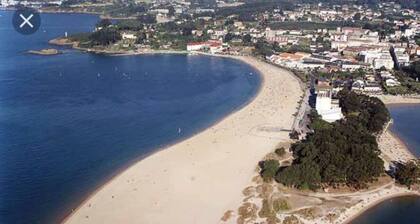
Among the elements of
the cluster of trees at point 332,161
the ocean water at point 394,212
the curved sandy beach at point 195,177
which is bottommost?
the ocean water at point 394,212

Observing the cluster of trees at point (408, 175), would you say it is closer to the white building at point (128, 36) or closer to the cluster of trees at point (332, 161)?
the cluster of trees at point (332, 161)

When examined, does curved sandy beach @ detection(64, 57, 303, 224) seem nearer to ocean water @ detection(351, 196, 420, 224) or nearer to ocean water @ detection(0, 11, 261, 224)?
ocean water @ detection(0, 11, 261, 224)

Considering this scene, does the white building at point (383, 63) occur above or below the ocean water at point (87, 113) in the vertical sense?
above

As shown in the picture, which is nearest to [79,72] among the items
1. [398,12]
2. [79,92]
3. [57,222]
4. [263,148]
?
[79,92]

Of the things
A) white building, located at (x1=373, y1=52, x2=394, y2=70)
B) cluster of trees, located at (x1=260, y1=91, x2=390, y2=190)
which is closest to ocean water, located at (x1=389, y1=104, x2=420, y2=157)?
cluster of trees, located at (x1=260, y1=91, x2=390, y2=190)

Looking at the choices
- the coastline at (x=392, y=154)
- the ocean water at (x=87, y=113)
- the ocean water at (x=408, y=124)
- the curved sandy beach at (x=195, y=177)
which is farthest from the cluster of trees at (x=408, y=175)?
the ocean water at (x=87, y=113)

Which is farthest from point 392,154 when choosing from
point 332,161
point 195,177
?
point 195,177

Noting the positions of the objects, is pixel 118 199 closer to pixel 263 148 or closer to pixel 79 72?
pixel 263 148
